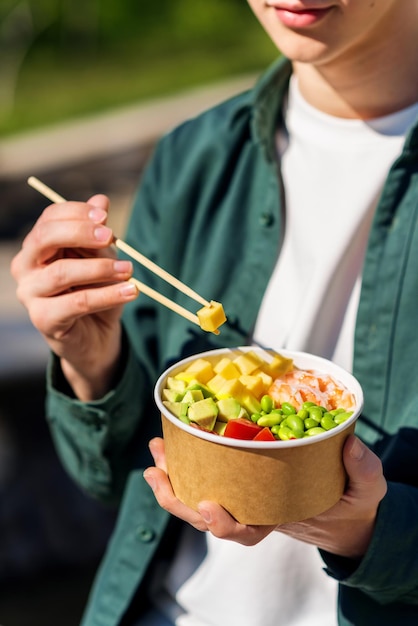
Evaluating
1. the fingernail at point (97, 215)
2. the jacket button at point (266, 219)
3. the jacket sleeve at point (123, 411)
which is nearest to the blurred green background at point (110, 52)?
the jacket sleeve at point (123, 411)

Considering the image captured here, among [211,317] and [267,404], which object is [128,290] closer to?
[211,317]

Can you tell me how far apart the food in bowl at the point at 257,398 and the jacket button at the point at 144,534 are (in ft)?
1.71

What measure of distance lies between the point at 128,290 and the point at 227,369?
22cm

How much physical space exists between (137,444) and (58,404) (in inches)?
8.3

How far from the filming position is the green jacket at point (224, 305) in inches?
62.8

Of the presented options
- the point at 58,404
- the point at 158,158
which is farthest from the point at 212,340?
the point at 158,158

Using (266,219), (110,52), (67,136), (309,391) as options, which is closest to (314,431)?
(309,391)

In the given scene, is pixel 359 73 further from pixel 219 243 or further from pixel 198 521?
pixel 198 521

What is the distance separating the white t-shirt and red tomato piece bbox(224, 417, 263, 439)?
429 millimetres

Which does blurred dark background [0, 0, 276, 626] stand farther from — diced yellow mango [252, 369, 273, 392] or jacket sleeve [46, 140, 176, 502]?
diced yellow mango [252, 369, 273, 392]

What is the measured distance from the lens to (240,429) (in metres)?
1.28

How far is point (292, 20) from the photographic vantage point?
149 centimetres

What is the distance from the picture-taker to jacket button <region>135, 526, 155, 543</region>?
183cm

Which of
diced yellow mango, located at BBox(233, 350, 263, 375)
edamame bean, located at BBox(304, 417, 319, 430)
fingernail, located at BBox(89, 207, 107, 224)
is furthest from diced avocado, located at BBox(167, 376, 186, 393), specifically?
fingernail, located at BBox(89, 207, 107, 224)
